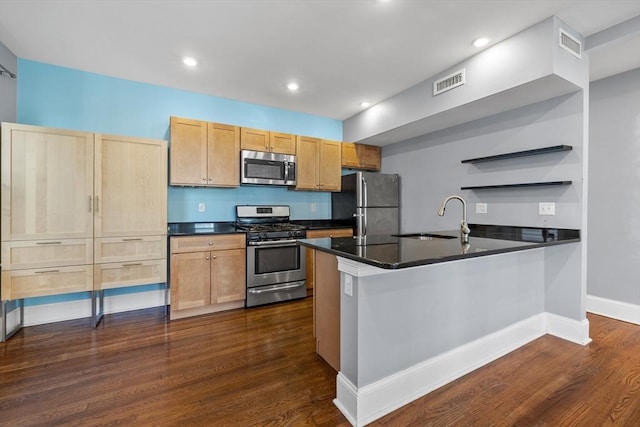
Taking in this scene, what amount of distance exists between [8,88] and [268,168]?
102 inches

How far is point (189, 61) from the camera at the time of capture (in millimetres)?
2861

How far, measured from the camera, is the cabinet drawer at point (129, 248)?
281 centimetres

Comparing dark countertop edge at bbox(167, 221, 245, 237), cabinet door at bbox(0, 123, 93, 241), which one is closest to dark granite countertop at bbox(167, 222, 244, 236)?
dark countertop edge at bbox(167, 221, 245, 237)

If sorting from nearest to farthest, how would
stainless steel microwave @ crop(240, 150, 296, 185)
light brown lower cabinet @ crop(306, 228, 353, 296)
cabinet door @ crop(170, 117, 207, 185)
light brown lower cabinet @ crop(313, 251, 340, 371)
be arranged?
light brown lower cabinet @ crop(313, 251, 340, 371) < cabinet door @ crop(170, 117, 207, 185) < stainless steel microwave @ crop(240, 150, 296, 185) < light brown lower cabinet @ crop(306, 228, 353, 296)

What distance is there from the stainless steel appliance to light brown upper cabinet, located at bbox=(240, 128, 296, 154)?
850 millimetres

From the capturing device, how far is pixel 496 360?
85.5 inches

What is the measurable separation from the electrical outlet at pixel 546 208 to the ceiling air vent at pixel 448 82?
139 cm

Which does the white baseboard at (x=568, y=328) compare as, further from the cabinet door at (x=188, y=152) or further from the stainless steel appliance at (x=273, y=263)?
the cabinet door at (x=188, y=152)

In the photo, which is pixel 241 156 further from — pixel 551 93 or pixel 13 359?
pixel 551 93

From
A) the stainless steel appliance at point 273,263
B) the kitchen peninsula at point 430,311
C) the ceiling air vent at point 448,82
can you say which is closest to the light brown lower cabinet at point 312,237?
the stainless steel appliance at point 273,263

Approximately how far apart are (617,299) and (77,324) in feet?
18.2

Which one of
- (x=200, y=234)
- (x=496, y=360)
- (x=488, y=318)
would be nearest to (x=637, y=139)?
(x=488, y=318)

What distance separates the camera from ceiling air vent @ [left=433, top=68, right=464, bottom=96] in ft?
9.16

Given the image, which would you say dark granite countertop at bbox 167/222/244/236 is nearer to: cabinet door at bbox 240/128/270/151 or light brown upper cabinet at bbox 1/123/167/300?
light brown upper cabinet at bbox 1/123/167/300
